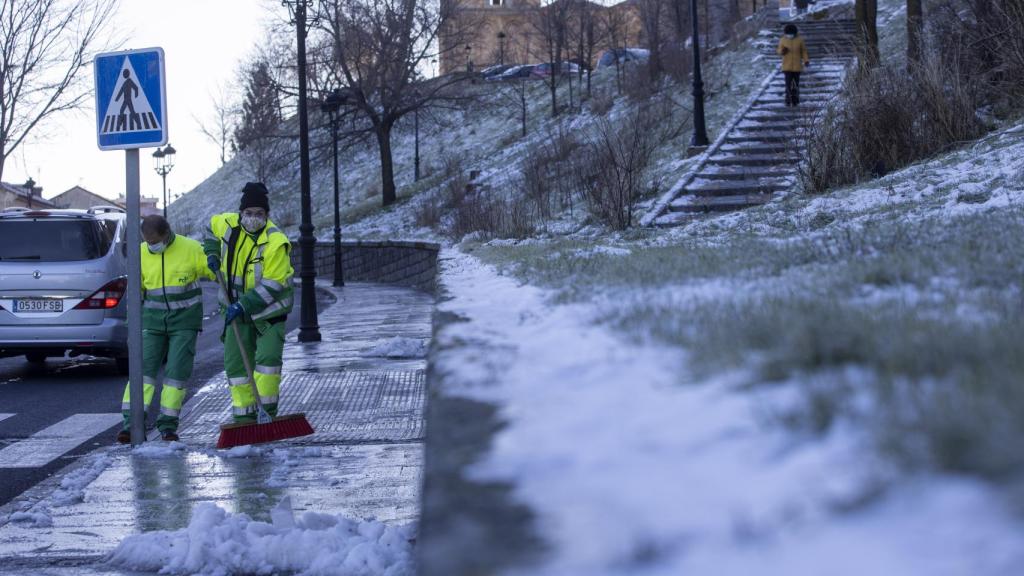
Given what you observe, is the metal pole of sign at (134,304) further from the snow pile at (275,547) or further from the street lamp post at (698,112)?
the street lamp post at (698,112)

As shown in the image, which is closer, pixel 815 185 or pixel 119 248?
pixel 119 248

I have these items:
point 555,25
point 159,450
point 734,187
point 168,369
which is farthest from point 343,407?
point 555,25

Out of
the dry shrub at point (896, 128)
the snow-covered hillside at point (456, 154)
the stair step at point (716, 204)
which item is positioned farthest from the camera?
the snow-covered hillside at point (456, 154)

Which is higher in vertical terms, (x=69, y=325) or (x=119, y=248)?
(x=119, y=248)

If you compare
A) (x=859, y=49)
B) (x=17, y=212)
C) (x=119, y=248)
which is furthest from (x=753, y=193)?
(x=17, y=212)

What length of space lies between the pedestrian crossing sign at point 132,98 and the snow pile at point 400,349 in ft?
15.0

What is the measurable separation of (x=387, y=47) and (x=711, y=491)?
4127 cm

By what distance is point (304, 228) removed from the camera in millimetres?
15094

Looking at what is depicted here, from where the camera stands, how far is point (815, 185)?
12.5 meters

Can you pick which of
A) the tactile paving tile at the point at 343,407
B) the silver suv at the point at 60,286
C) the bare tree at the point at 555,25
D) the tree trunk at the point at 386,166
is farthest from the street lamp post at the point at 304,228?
the bare tree at the point at 555,25

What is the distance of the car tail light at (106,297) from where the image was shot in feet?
37.1

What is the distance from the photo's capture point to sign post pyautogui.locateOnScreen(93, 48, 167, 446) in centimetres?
723

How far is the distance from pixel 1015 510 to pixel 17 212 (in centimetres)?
1163

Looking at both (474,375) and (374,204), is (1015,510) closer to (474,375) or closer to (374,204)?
(474,375)
